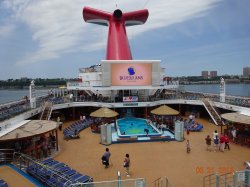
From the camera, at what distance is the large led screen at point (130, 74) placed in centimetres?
2555

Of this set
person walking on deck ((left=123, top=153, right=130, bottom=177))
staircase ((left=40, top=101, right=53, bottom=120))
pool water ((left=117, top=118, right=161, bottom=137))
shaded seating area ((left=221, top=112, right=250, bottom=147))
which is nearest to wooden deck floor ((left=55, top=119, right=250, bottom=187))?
person walking on deck ((left=123, top=153, right=130, bottom=177))

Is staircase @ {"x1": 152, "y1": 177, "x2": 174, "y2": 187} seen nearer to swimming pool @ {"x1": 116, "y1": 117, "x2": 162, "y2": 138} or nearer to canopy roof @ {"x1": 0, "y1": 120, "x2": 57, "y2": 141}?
canopy roof @ {"x1": 0, "y1": 120, "x2": 57, "y2": 141}

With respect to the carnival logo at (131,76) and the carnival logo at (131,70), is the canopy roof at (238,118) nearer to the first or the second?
the carnival logo at (131,76)

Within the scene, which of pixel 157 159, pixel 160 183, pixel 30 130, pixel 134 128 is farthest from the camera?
pixel 134 128

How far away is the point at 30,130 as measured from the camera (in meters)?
12.9

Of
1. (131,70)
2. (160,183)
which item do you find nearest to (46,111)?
(131,70)

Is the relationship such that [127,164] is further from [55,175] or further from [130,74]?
[130,74]

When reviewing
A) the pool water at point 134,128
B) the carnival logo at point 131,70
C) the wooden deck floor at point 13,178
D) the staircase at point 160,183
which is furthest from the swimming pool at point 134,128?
the wooden deck floor at point 13,178

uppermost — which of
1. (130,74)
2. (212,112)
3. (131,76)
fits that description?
(130,74)

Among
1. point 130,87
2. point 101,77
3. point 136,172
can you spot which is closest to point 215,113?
point 130,87

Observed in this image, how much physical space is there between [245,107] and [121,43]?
15.4 metres

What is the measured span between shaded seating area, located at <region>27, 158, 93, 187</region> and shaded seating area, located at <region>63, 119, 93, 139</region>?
7.27 metres

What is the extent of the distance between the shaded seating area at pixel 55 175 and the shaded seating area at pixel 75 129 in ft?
23.9

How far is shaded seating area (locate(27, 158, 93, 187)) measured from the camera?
344 inches
